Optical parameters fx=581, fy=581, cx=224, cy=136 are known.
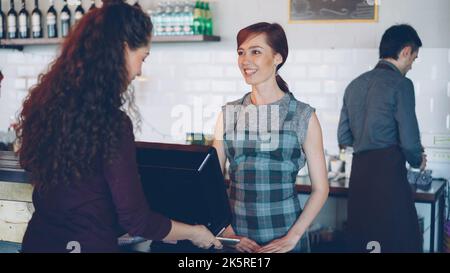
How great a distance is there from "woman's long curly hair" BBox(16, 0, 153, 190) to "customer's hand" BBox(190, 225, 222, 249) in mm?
318

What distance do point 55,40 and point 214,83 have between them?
3.81 feet

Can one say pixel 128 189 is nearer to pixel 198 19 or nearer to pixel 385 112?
pixel 385 112

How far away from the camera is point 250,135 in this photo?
6.26 feet

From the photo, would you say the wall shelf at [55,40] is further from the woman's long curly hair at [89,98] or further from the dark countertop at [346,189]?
the woman's long curly hair at [89,98]

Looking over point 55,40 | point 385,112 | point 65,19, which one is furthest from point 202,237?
point 65,19

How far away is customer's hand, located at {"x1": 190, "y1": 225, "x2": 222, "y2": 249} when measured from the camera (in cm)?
150

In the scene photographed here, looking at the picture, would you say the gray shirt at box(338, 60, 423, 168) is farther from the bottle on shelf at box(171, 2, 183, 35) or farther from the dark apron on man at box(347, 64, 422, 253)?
the bottle on shelf at box(171, 2, 183, 35)

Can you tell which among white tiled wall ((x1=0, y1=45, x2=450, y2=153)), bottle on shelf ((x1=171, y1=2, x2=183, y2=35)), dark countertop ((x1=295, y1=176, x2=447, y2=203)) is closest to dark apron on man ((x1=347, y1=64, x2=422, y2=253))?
dark countertop ((x1=295, y1=176, x2=447, y2=203))

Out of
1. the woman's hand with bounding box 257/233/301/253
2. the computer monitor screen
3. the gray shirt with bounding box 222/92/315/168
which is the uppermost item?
the gray shirt with bounding box 222/92/315/168

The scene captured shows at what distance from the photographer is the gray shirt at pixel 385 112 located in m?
2.82

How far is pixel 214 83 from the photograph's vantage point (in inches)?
158

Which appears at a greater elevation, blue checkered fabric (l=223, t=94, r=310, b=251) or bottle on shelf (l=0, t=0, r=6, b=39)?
bottle on shelf (l=0, t=0, r=6, b=39)

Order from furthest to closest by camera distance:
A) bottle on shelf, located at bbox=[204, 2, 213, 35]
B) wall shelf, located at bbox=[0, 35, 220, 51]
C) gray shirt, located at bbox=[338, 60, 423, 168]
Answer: bottle on shelf, located at bbox=[204, 2, 213, 35] < wall shelf, located at bbox=[0, 35, 220, 51] < gray shirt, located at bbox=[338, 60, 423, 168]
